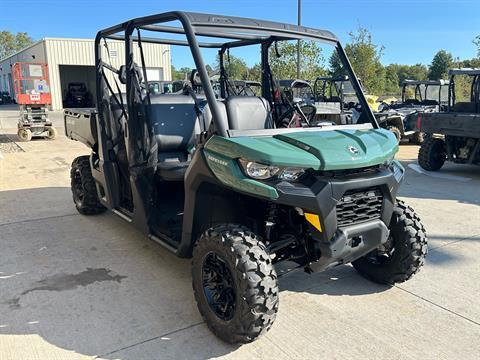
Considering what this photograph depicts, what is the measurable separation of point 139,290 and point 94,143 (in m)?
1.99

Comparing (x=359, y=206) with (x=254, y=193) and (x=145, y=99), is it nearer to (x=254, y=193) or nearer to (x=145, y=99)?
(x=254, y=193)

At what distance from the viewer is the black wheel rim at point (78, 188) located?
5.28 metres

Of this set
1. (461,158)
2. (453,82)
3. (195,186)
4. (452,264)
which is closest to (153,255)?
(195,186)

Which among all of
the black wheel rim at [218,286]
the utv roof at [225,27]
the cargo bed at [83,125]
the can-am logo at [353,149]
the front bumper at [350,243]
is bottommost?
the black wheel rim at [218,286]

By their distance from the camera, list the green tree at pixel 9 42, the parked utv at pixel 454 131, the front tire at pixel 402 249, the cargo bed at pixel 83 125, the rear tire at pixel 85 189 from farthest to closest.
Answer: the green tree at pixel 9 42, the parked utv at pixel 454 131, the rear tire at pixel 85 189, the cargo bed at pixel 83 125, the front tire at pixel 402 249

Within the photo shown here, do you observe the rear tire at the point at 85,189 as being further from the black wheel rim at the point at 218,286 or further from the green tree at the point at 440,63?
the green tree at the point at 440,63

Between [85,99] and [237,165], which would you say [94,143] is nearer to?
[237,165]

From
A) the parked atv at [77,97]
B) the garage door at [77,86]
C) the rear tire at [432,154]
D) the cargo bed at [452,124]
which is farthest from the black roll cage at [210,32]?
the parked atv at [77,97]

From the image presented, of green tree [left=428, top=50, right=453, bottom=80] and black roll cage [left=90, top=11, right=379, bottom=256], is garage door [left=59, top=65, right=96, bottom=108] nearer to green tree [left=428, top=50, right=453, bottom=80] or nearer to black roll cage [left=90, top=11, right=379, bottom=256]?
black roll cage [left=90, top=11, right=379, bottom=256]

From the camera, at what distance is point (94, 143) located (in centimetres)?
472

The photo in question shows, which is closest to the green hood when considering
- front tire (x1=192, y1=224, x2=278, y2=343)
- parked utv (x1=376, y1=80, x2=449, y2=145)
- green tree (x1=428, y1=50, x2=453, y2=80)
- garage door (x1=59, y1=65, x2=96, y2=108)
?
front tire (x1=192, y1=224, x2=278, y2=343)

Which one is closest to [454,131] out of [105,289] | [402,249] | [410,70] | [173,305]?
Result: [402,249]

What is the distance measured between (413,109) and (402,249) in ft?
34.0

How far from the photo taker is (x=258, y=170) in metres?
2.55
